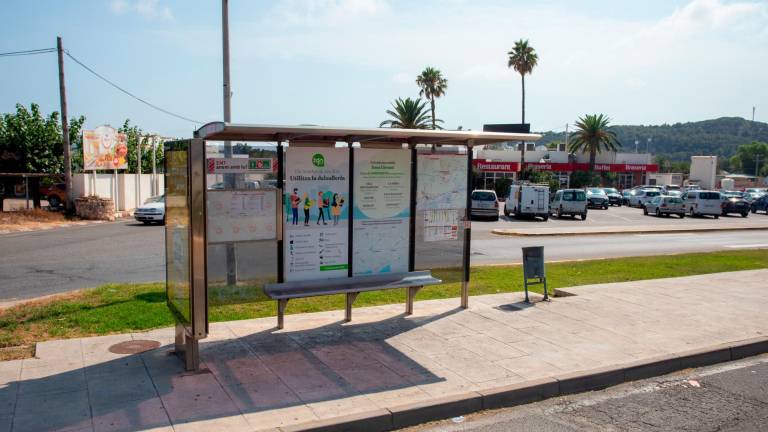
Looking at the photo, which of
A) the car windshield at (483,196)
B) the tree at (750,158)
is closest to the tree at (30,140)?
the car windshield at (483,196)

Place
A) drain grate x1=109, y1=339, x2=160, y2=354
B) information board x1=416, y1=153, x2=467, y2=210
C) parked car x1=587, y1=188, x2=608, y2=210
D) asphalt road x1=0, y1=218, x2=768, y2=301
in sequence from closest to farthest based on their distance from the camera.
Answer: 1. drain grate x1=109, y1=339, x2=160, y2=354
2. information board x1=416, y1=153, x2=467, y2=210
3. asphalt road x1=0, y1=218, x2=768, y2=301
4. parked car x1=587, y1=188, x2=608, y2=210

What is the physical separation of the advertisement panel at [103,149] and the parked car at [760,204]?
1752 inches

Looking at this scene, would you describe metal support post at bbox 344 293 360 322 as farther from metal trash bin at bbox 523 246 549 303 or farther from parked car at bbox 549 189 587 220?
parked car at bbox 549 189 587 220

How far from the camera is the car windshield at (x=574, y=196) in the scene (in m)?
36.2

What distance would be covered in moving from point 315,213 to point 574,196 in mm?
30123

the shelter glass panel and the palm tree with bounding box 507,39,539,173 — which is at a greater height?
the palm tree with bounding box 507,39,539,173

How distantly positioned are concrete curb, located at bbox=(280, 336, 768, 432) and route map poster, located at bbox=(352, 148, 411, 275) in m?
3.05

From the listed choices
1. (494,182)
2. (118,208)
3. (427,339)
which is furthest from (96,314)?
(494,182)

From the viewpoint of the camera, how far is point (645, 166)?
237ft

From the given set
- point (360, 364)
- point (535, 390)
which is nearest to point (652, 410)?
point (535, 390)

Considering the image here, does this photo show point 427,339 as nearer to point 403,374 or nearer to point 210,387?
point 403,374

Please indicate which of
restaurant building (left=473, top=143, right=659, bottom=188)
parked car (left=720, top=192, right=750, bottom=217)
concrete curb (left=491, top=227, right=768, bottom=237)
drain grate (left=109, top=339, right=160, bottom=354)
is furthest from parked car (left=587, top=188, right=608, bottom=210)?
drain grate (left=109, top=339, right=160, bottom=354)

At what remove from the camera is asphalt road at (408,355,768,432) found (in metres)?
5.89

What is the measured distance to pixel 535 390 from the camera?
6.60 meters
